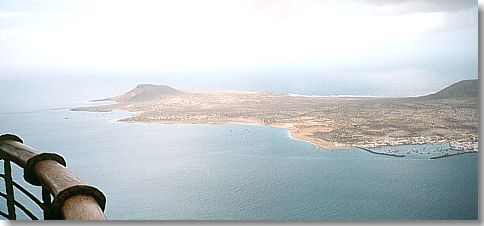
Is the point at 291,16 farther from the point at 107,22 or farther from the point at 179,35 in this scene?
the point at 107,22

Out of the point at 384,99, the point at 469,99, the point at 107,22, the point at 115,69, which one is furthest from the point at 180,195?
the point at 469,99

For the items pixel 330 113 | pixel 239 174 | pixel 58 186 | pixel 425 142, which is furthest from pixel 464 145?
pixel 58 186

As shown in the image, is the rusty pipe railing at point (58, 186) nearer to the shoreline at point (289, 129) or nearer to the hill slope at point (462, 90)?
the shoreline at point (289, 129)

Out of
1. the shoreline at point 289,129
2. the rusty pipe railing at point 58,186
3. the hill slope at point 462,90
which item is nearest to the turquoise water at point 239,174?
the shoreline at point 289,129

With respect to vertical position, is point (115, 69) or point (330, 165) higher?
point (115, 69)

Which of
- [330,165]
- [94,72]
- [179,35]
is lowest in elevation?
[330,165]

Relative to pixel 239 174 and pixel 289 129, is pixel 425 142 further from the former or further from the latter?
pixel 239 174

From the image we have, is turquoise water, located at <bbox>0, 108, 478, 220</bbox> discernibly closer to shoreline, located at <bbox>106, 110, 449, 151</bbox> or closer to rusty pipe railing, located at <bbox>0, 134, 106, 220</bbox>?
shoreline, located at <bbox>106, 110, 449, 151</bbox>
